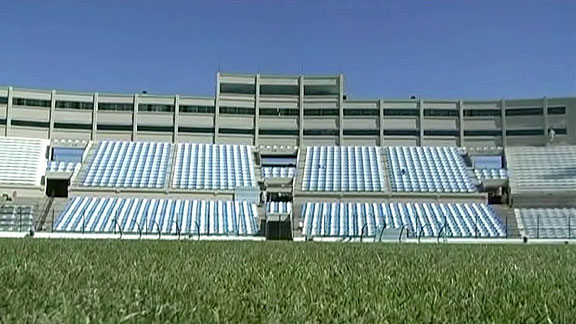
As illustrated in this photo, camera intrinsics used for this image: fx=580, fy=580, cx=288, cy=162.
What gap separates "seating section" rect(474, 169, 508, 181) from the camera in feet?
123

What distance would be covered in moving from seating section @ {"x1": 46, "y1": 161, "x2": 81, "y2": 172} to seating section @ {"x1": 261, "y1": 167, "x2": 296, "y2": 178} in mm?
11950

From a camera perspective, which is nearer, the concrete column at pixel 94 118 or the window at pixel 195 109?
the concrete column at pixel 94 118

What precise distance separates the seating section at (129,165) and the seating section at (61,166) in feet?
2.83

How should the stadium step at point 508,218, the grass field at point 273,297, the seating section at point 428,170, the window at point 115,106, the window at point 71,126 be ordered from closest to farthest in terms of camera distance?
1. the grass field at point 273,297
2. the stadium step at point 508,218
3. the seating section at point 428,170
4. the window at point 71,126
5. the window at point 115,106

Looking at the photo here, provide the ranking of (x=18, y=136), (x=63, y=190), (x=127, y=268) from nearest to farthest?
(x=127, y=268) → (x=63, y=190) → (x=18, y=136)

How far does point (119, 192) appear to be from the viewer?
3447 cm

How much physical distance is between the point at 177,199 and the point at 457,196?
16.7 m

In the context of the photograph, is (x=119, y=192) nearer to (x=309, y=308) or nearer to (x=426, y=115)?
(x=426, y=115)

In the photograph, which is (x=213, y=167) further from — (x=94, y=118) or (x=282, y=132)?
(x=94, y=118)

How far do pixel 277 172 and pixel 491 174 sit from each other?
14.0 meters

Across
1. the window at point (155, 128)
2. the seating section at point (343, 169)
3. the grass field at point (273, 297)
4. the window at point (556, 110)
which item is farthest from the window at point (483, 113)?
the grass field at point (273, 297)

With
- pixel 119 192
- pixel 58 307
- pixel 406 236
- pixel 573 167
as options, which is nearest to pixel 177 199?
pixel 119 192

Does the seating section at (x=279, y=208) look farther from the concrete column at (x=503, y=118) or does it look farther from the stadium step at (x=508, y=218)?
the concrete column at (x=503, y=118)

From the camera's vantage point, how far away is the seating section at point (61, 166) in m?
36.6
